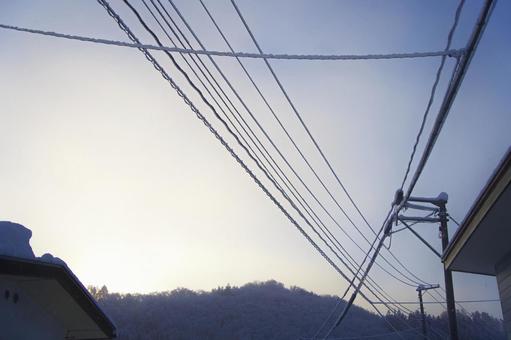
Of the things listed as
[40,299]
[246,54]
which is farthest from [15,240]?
[246,54]

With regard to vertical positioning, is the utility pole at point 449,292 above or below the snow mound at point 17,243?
above

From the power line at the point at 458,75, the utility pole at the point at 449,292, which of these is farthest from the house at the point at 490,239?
the utility pole at the point at 449,292

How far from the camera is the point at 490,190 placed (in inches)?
245

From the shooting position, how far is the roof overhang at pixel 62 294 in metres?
8.65

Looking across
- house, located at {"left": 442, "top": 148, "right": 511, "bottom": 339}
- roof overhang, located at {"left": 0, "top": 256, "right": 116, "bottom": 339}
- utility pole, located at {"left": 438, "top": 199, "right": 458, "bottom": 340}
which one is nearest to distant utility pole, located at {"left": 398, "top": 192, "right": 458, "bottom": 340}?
utility pole, located at {"left": 438, "top": 199, "right": 458, "bottom": 340}

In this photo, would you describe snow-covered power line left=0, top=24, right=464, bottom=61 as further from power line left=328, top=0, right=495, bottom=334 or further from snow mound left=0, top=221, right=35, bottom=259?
snow mound left=0, top=221, right=35, bottom=259

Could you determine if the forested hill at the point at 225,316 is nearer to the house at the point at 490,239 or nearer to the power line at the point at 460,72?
the house at the point at 490,239

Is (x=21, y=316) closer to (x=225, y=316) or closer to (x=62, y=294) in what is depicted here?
(x=62, y=294)

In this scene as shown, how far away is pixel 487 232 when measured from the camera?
7.29 meters

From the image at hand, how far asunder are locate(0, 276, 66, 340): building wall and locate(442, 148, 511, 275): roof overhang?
8065 millimetres

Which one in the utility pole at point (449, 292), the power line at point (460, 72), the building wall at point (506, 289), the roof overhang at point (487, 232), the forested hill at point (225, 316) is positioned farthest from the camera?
the forested hill at point (225, 316)

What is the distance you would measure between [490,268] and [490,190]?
3582 millimetres

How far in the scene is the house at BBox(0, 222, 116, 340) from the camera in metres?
8.60

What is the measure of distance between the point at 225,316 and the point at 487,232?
4477 inches
